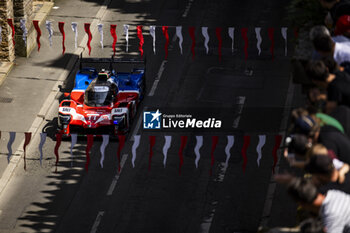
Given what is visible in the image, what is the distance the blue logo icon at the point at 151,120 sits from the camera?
33.3 metres

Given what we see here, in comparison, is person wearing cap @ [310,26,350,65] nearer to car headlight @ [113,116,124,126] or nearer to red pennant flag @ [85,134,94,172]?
red pennant flag @ [85,134,94,172]

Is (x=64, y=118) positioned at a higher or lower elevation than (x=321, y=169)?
lower

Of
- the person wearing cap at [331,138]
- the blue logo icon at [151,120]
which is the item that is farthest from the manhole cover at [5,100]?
the person wearing cap at [331,138]

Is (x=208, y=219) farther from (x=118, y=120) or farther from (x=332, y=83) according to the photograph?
(x=332, y=83)

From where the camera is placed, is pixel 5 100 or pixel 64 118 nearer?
pixel 64 118

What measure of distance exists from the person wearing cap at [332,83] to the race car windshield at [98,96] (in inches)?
646

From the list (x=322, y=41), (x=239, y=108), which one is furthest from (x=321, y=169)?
(x=239, y=108)

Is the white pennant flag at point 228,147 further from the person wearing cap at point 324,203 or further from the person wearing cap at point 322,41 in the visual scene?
the person wearing cap at point 324,203

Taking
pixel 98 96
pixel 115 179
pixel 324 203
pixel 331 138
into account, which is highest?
pixel 324 203

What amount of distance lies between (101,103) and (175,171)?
4.27 metres

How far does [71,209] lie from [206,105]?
27.8ft

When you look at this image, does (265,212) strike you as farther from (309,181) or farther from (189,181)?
(309,181)

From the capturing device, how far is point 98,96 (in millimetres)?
32844

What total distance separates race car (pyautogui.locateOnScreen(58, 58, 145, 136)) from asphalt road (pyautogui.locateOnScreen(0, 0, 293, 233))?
71 cm
